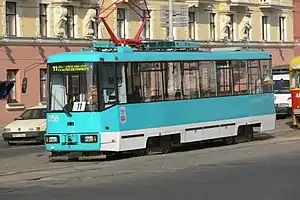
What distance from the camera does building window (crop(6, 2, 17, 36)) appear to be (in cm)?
4219

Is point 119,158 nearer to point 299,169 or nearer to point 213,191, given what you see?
point 299,169

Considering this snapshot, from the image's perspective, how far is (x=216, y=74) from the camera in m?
25.8

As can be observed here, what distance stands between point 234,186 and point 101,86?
7.31 metres

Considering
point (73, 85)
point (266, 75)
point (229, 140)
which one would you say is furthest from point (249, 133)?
point (73, 85)

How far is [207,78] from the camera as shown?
25.4 m

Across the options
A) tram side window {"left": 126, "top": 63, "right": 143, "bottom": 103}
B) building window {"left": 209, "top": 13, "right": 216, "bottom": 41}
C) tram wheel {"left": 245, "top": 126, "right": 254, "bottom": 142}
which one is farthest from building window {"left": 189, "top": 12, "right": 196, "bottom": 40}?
tram side window {"left": 126, "top": 63, "right": 143, "bottom": 103}

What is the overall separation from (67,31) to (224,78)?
20.7 meters

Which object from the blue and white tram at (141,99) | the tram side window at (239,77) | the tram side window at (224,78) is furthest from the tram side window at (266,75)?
the tram side window at (224,78)

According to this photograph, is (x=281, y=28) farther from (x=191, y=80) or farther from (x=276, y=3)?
(x=191, y=80)

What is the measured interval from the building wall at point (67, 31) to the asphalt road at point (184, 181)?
70.9ft

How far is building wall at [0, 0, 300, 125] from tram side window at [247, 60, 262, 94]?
17.6m

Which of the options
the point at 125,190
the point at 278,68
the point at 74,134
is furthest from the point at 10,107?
the point at 125,190

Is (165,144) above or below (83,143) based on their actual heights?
below

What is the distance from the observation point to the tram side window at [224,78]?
25969 millimetres
